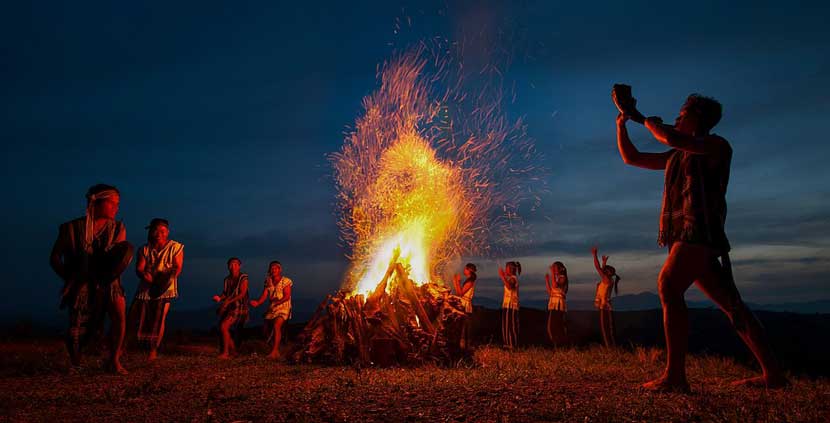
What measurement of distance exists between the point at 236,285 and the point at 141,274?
253cm

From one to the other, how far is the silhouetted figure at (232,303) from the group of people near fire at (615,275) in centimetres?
2

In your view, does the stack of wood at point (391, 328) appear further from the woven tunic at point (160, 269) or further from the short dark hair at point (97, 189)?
the short dark hair at point (97, 189)

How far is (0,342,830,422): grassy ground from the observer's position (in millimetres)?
4426

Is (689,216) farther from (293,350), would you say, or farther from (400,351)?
(293,350)

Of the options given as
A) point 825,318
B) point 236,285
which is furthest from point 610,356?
point 825,318

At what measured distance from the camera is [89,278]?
7234 mm

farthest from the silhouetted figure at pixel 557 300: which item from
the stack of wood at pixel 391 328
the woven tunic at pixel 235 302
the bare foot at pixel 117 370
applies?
the bare foot at pixel 117 370

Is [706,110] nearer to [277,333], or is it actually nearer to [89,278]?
[89,278]

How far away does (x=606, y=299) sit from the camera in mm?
12922

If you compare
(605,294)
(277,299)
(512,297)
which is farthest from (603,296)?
(277,299)

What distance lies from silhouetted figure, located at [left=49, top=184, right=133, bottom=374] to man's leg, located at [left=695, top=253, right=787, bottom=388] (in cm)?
658

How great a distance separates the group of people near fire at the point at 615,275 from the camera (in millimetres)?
5184

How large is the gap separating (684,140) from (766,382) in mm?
2475

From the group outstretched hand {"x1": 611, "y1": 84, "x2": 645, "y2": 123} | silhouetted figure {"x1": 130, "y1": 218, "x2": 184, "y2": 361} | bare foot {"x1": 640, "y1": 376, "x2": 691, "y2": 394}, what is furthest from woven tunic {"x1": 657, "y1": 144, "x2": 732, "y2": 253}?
silhouetted figure {"x1": 130, "y1": 218, "x2": 184, "y2": 361}
